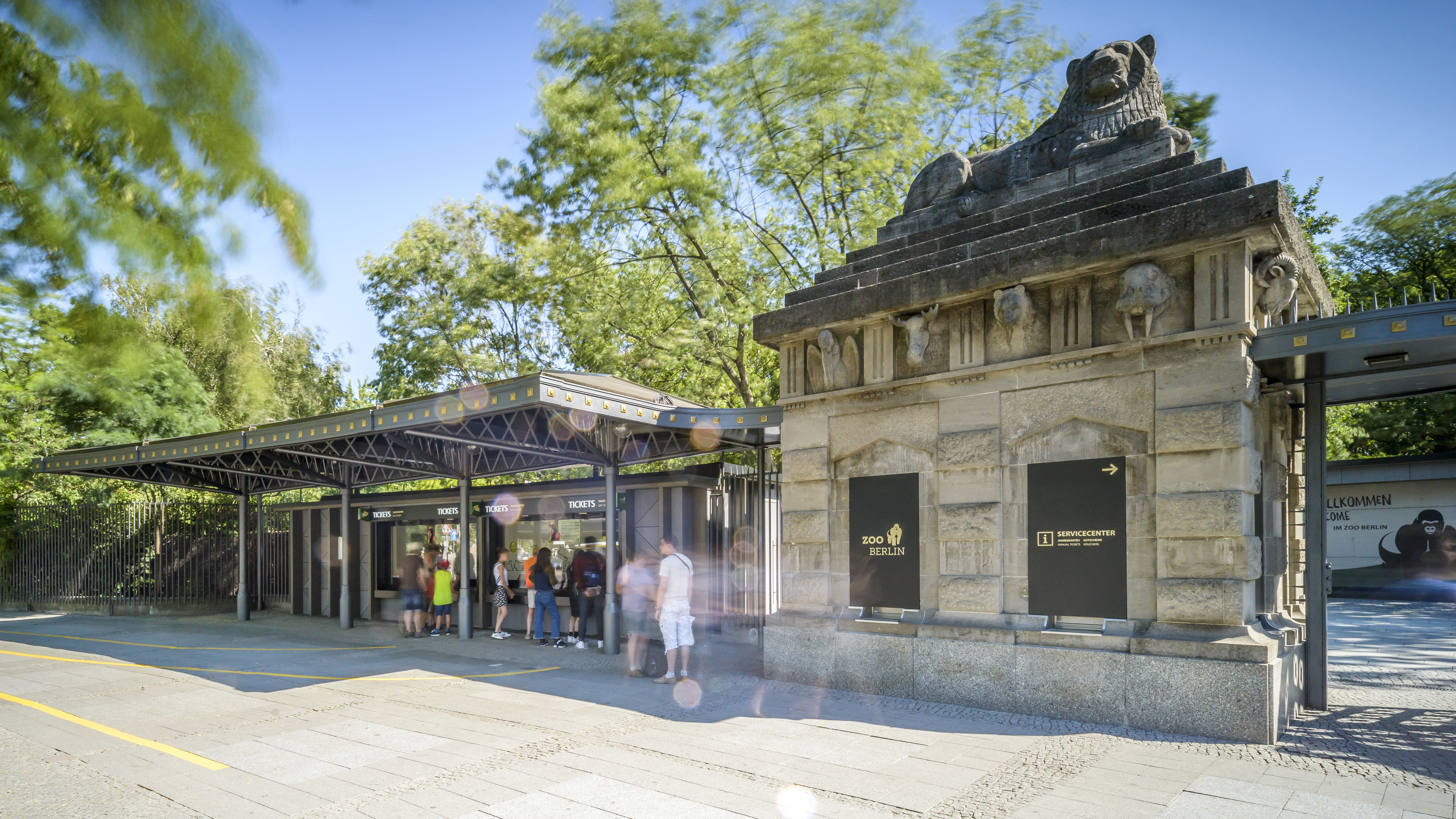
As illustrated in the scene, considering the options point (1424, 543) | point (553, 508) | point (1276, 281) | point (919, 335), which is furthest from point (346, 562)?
point (1424, 543)

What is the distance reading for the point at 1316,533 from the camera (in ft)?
27.1

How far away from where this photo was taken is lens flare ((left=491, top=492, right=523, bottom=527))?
16.1 metres

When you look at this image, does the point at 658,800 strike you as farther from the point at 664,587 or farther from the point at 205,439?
the point at 205,439

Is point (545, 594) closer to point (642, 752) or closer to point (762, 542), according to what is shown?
point (762, 542)

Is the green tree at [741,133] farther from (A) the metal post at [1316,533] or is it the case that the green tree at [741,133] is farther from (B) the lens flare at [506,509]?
(A) the metal post at [1316,533]

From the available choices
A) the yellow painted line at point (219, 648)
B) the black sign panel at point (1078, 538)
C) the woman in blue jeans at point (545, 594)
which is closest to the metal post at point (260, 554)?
the yellow painted line at point (219, 648)

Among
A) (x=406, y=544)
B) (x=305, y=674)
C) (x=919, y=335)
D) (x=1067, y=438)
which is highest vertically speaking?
(x=919, y=335)

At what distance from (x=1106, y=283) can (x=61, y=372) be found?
333 inches

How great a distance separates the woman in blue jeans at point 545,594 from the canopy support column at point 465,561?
1526 mm

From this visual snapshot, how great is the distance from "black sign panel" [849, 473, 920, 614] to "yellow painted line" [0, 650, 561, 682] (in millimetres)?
4502

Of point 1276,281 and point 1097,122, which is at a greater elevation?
point 1097,122

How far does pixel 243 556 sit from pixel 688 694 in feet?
49.0

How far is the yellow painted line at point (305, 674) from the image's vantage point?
1130 centimetres

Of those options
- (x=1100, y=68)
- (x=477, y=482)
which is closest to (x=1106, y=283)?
(x=1100, y=68)
